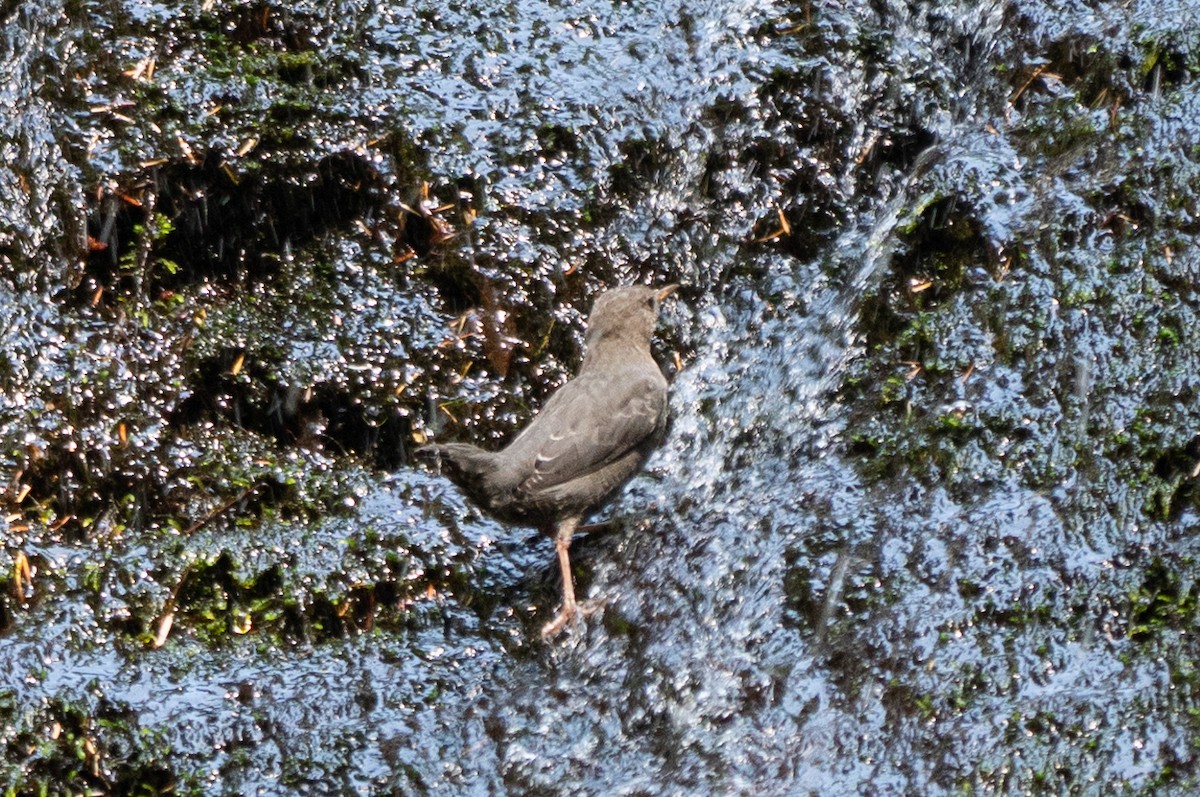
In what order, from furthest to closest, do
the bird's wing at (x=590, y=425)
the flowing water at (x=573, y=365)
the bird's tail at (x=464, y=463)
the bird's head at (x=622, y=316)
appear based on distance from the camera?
the bird's head at (x=622, y=316), the bird's wing at (x=590, y=425), the bird's tail at (x=464, y=463), the flowing water at (x=573, y=365)

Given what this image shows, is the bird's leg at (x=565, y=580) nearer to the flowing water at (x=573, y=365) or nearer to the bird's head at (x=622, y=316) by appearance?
the flowing water at (x=573, y=365)

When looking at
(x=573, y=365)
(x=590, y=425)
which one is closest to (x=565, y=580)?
(x=590, y=425)

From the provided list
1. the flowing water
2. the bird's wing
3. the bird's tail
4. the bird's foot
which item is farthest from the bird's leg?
the bird's tail

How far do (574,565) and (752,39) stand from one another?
3.66 meters

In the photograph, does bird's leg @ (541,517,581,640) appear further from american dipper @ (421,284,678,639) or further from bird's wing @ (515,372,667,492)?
bird's wing @ (515,372,667,492)

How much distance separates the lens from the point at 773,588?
5.54 metres

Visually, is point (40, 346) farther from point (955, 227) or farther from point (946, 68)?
point (946, 68)

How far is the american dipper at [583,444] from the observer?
589cm

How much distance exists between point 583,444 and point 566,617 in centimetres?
85

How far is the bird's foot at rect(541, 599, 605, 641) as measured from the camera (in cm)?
588

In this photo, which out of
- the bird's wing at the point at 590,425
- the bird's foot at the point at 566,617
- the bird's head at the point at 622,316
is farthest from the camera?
the bird's head at the point at 622,316

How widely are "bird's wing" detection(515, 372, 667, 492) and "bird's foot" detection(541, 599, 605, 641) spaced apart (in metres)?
0.59

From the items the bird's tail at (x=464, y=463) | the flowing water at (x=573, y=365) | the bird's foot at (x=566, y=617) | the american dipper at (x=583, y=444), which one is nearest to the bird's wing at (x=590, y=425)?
the american dipper at (x=583, y=444)

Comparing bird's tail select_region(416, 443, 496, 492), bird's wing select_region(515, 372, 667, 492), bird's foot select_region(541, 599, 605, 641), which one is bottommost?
bird's foot select_region(541, 599, 605, 641)
